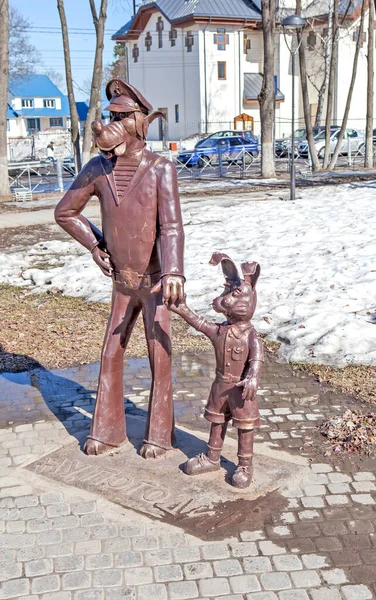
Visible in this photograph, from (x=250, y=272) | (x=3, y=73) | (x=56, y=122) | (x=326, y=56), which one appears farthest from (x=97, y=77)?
(x=56, y=122)

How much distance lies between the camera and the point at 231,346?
4.25m

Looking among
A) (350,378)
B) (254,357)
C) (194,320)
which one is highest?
(194,320)

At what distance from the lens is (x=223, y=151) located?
1259 inches

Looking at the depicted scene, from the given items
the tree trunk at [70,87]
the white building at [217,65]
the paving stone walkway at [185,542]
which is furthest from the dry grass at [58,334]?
the white building at [217,65]

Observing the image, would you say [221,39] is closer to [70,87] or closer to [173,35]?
[173,35]

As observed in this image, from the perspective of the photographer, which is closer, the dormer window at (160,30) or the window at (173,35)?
the window at (173,35)

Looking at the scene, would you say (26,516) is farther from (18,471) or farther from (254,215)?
(254,215)

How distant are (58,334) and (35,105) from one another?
5706cm

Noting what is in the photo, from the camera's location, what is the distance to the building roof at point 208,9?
143 feet

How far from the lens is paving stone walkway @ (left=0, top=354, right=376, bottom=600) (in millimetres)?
3461

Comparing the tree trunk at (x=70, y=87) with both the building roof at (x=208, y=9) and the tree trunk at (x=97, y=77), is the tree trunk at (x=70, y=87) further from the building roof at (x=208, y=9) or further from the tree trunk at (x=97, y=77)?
the building roof at (x=208, y=9)

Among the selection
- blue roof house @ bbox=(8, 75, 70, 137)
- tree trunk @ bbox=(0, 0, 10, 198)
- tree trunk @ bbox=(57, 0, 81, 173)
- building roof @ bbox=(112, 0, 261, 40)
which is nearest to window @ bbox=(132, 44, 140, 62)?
building roof @ bbox=(112, 0, 261, 40)

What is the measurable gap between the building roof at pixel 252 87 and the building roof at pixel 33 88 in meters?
20.3

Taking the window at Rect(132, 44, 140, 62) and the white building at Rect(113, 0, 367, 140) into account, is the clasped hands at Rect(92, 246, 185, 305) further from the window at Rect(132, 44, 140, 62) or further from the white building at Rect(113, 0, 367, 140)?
the window at Rect(132, 44, 140, 62)
